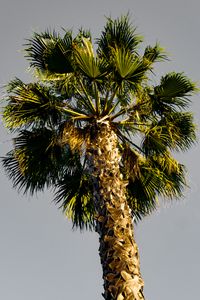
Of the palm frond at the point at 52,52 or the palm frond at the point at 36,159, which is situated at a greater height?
the palm frond at the point at 52,52

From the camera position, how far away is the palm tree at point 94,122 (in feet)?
30.3

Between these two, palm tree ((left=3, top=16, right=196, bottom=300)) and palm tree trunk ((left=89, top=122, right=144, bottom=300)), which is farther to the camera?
palm tree ((left=3, top=16, right=196, bottom=300))

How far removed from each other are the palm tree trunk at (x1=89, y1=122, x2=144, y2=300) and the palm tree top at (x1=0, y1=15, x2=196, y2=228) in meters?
0.80

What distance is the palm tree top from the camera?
30.8 ft

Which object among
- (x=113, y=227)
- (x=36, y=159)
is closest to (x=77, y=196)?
(x=36, y=159)

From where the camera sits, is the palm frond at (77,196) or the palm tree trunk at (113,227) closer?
the palm tree trunk at (113,227)

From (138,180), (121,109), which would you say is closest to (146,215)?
(138,180)

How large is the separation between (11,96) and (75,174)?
236 cm

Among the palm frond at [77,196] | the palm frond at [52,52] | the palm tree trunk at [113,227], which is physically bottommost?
the palm tree trunk at [113,227]

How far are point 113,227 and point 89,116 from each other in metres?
2.93

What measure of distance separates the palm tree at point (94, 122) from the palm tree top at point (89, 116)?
0.07ft

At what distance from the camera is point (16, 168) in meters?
10.3

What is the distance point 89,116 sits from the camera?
9516mm

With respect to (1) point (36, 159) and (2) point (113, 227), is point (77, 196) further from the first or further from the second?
(2) point (113, 227)
